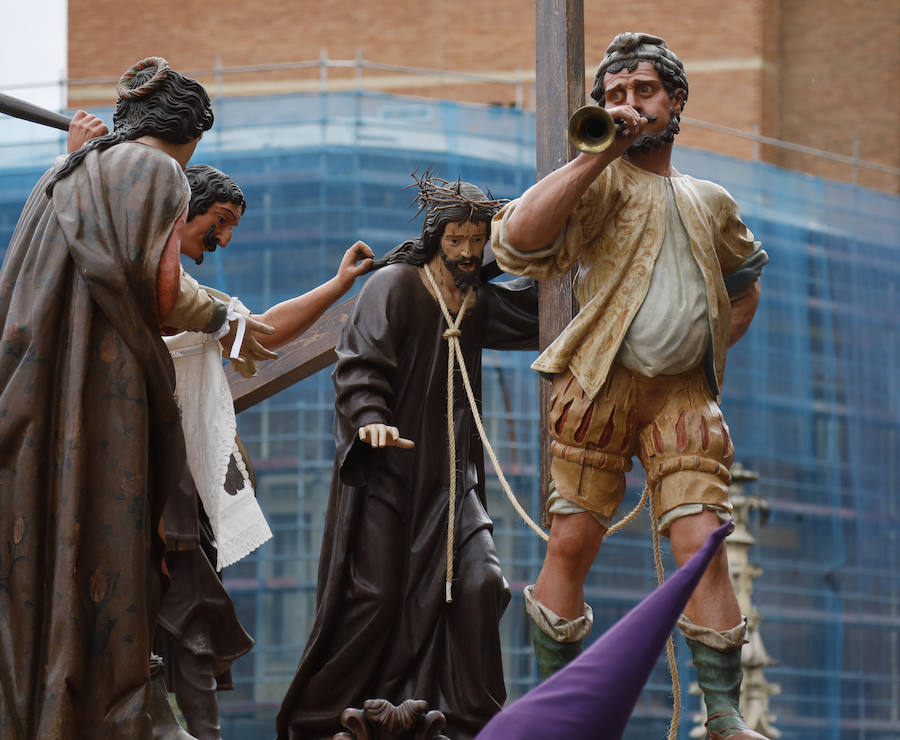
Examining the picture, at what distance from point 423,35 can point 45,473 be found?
17.8m


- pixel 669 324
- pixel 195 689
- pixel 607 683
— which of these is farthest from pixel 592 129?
pixel 195 689

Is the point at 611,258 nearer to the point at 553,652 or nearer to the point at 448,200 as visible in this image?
the point at 448,200

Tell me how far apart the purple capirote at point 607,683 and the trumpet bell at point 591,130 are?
1345 millimetres

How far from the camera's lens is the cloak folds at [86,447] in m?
4.48

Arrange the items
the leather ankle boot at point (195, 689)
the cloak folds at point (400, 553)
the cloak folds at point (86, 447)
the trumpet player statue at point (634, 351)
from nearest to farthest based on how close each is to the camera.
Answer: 1. the cloak folds at point (86, 447)
2. the trumpet player statue at point (634, 351)
3. the cloak folds at point (400, 553)
4. the leather ankle boot at point (195, 689)

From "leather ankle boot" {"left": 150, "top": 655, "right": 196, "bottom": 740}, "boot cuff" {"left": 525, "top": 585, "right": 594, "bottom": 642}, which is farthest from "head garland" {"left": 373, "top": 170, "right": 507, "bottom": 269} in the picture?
"leather ankle boot" {"left": 150, "top": 655, "right": 196, "bottom": 740}

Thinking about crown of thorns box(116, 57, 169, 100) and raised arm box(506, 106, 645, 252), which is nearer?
raised arm box(506, 106, 645, 252)

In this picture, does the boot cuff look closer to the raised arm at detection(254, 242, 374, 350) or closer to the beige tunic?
the beige tunic

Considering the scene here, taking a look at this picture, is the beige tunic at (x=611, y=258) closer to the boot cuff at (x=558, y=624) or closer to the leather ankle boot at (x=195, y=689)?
the boot cuff at (x=558, y=624)

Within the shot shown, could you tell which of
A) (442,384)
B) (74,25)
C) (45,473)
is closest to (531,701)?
(45,473)

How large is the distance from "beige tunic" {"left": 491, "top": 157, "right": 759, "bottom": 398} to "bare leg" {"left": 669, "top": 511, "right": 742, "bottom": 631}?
42 centimetres

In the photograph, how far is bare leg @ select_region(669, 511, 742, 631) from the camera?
466cm

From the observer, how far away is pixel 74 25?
22219 millimetres

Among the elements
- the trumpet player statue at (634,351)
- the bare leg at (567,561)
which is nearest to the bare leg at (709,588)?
the trumpet player statue at (634,351)
